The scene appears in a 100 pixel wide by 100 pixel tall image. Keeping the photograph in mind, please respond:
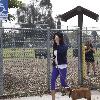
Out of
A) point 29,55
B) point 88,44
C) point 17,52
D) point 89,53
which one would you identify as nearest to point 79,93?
point 17,52

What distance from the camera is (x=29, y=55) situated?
45.1ft

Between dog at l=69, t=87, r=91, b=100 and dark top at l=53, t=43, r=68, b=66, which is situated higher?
dark top at l=53, t=43, r=68, b=66

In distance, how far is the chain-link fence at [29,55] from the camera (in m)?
12.4

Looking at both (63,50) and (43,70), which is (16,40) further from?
(43,70)

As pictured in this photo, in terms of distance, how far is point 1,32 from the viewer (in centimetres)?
1155

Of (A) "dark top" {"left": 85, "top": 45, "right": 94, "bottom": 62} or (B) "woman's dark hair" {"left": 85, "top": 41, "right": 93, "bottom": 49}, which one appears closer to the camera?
(B) "woman's dark hair" {"left": 85, "top": 41, "right": 93, "bottom": 49}

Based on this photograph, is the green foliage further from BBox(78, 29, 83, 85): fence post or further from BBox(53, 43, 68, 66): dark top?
BBox(53, 43, 68, 66): dark top

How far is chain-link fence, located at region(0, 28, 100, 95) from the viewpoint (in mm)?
12388

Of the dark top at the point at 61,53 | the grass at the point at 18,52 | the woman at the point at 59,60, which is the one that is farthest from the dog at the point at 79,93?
the grass at the point at 18,52

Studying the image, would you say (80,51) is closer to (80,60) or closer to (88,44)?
(80,60)

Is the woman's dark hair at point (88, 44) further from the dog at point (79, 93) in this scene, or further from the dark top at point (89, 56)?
the dog at point (79, 93)

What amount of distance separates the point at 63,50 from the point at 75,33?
3528mm

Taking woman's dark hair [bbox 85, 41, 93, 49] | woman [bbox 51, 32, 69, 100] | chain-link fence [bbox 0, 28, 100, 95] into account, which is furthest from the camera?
woman's dark hair [bbox 85, 41, 93, 49]

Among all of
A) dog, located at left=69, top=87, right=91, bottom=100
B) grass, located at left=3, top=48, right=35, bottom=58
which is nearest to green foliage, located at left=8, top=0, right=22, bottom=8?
grass, located at left=3, top=48, right=35, bottom=58
